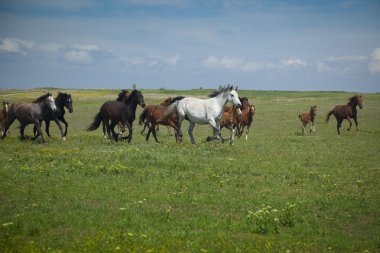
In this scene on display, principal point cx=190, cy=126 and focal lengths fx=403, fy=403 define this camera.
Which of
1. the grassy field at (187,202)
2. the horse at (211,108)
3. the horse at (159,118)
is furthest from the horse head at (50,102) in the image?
the horse at (211,108)

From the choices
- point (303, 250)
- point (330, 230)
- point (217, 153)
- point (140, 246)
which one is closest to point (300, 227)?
point (330, 230)

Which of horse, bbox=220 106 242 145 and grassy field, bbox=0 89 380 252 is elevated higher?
horse, bbox=220 106 242 145

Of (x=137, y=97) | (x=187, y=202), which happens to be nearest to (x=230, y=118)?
(x=137, y=97)

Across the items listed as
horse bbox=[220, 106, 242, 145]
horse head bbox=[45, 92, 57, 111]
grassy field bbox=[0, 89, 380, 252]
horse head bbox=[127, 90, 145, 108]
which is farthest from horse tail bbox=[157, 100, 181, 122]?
horse head bbox=[45, 92, 57, 111]

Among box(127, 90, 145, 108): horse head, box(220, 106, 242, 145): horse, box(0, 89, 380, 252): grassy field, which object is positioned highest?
box(127, 90, 145, 108): horse head

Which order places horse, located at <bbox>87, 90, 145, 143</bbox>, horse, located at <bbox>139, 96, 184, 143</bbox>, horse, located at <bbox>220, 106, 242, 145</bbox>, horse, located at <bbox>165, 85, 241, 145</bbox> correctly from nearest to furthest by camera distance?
horse, located at <bbox>165, 85, 241, 145</bbox> → horse, located at <bbox>87, 90, 145, 143</bbox> → horse, located at <bbox>139, 96, 184, 143</bbox> → horse, located at <bbox>220, 106, 242, 145</bbox>

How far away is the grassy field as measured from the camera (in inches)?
325

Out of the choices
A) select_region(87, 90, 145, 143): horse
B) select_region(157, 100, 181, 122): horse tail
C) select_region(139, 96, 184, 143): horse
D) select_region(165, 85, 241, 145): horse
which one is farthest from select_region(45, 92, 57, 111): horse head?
select_region(165, 85, 241, 145): horse

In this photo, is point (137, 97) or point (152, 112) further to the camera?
point (152, 112)

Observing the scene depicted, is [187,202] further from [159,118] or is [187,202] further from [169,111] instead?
[159,118]

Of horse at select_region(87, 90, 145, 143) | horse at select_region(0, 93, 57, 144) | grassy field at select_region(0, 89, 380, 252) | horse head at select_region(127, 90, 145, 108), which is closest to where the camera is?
grassy field at select_region(0, 89, 380, 252)

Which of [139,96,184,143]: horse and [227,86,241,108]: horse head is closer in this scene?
[227,86,241,108]: horse head

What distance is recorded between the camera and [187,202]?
36.7 ft

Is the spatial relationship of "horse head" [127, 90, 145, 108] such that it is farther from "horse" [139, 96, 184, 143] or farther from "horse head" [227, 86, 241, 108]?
"horse head" [227, 86, 241, 108]
